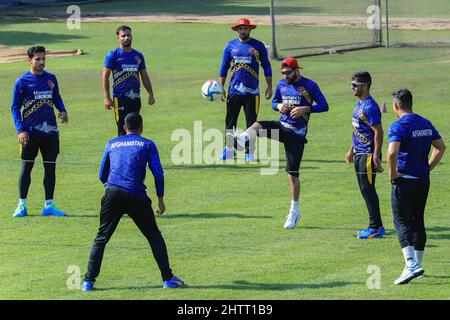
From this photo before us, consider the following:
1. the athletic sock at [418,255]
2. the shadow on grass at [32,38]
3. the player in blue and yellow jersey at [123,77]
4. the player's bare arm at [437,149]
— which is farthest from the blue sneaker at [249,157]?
the shadow on grass at [32,38]

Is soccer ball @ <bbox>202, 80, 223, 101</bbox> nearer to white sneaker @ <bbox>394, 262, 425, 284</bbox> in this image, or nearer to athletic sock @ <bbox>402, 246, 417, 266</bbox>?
athletic sock @ <bbox>402, 246, 417, 266</bbox>

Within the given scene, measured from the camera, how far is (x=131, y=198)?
12938mm

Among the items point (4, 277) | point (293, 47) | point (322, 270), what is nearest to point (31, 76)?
point (4, 277)

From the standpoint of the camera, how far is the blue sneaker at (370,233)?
614 inches

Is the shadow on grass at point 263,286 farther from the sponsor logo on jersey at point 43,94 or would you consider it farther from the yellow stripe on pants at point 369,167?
the sponsor logo on jersey at point 43,94

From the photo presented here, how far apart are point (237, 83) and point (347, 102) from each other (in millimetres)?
7246

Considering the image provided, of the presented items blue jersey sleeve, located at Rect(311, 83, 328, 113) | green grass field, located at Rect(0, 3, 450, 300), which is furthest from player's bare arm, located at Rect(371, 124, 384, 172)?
blue jersey sleeve, located at Rect(311, 83, 328, 113)

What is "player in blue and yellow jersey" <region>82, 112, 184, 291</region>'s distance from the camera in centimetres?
1298

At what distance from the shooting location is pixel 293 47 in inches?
1558

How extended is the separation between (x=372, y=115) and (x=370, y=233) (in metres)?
1.69

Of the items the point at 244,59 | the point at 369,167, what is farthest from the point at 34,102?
the point at 369,167

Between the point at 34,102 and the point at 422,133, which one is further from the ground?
the point at 34,102

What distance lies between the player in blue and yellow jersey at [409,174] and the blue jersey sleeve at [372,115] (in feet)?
5.87

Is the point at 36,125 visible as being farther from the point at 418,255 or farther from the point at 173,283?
the point at 418,255
